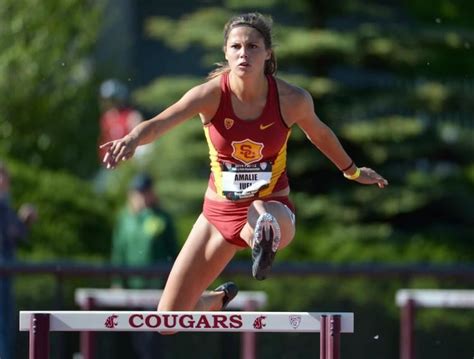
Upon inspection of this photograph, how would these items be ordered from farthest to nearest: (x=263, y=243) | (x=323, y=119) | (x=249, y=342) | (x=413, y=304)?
(x=323, y=119) < (x=249, y=342) < (x=413, y=304) < (x=263, y=243)

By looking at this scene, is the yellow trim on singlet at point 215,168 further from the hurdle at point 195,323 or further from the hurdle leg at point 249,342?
the hurdle leg at point 249,342

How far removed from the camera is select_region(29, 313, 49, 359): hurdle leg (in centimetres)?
738

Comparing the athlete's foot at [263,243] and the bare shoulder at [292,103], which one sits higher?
the bare shoulder at [292,103]

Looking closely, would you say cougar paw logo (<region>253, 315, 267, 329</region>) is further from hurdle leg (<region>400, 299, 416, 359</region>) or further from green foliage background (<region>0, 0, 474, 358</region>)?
green foliage background (<region>0, 0, 474, 358</region>)

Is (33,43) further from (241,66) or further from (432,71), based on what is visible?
(241,66)

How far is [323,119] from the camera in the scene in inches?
646

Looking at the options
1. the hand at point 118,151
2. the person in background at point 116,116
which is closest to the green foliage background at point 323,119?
the person in background at point 116,116

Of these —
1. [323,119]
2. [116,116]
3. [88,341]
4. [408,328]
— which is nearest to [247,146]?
[88,341]

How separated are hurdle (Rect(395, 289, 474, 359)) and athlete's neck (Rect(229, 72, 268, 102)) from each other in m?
3.53

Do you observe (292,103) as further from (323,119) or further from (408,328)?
(323,119)

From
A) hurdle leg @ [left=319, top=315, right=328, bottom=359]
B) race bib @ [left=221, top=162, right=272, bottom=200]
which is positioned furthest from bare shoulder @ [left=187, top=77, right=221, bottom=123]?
hurdle leg @ [left=319, top=315, right=328, bottom=359]

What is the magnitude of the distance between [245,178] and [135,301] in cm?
374

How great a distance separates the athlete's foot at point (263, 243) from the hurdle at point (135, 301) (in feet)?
11.0

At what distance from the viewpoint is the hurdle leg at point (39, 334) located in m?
7.38
